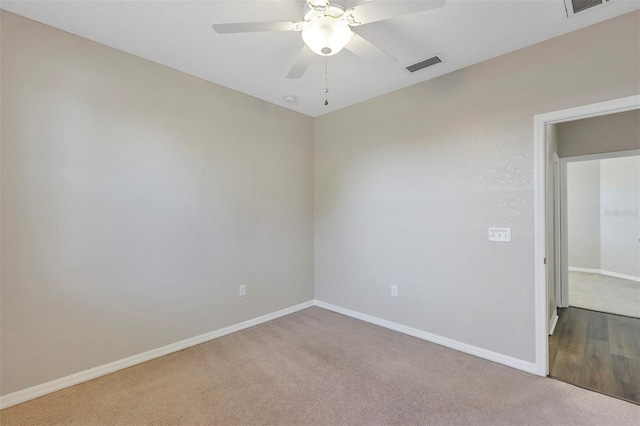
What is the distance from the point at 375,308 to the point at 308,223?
1.46m

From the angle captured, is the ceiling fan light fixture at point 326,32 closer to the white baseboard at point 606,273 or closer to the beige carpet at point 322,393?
the beige carpet at point 322,393

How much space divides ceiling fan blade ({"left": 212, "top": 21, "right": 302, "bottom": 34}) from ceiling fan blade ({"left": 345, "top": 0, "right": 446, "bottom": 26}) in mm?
322

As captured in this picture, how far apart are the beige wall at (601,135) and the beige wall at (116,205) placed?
3853mm

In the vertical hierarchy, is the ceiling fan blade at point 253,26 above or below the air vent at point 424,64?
below

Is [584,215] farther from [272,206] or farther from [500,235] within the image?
[272,206]

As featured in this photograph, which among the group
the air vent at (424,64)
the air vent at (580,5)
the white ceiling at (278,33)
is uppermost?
the white ceiling at (278,33)

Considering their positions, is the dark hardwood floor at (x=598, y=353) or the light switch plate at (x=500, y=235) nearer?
the dark hardwood floor at (x=598, y=353)

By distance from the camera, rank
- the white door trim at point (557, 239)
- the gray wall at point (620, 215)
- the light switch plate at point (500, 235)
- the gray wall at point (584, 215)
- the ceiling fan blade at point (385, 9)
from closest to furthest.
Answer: the ceiling fan blade at point (385, 9), the light switch plate at point (500, 235), the white door trim at point (557, 239), the gray wall at point (620, 215), the gray wall at point (584, 215)

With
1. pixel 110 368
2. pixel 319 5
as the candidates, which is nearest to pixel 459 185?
pixel 319 5

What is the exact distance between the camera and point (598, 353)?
2.63 metres

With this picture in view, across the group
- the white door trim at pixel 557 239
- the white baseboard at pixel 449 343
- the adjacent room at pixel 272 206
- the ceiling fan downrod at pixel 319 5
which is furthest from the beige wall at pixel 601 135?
the ceiling fan downrod at pixel 319 5

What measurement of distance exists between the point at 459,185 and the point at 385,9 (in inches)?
71.1

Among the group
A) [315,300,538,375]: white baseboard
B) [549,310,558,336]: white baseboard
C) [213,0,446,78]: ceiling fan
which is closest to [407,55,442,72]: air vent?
[213,0,446,78]: ceiling fan

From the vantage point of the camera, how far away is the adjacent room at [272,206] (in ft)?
6.28
